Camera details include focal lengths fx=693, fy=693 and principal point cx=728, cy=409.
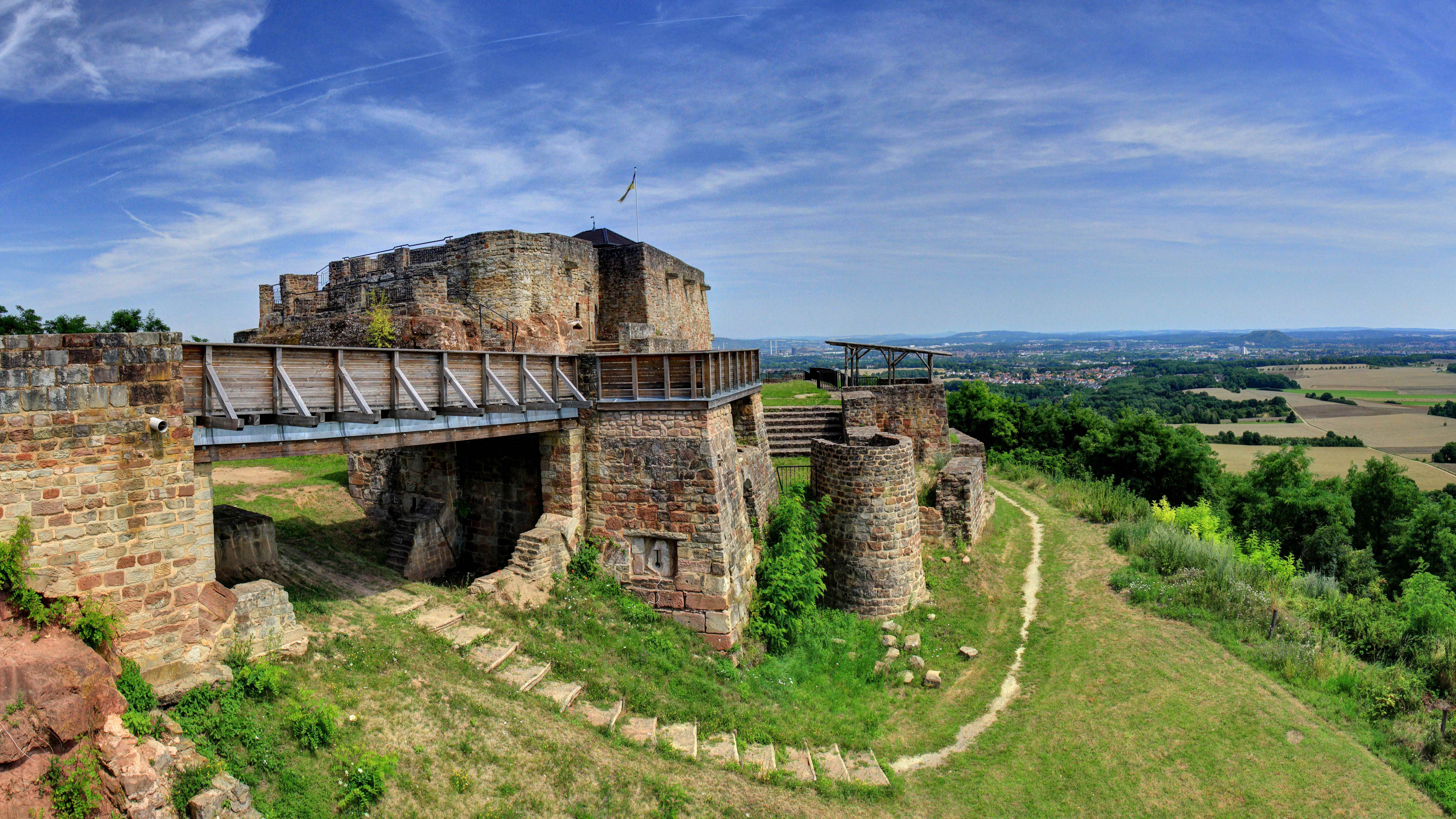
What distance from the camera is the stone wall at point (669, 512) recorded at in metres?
11.5

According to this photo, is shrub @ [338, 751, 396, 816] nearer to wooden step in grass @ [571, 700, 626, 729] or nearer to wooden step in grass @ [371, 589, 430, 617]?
wooden step in grass @ [571, 700, 626, 729]

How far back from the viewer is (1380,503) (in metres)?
25.1

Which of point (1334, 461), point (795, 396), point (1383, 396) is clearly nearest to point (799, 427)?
point (795, 396)

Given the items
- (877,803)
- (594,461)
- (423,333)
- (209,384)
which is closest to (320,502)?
(423,333)

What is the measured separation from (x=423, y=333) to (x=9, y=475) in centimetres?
832

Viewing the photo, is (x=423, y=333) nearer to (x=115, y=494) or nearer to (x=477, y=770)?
(x=115, y=494)

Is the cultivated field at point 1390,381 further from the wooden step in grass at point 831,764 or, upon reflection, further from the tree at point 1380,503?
the wooden step in grass at point 831,764

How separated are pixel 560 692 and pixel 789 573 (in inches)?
210

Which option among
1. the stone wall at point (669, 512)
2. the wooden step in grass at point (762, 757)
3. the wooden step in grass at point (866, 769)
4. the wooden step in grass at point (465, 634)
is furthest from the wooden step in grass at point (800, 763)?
the wooden step in grass at point (465, 634)

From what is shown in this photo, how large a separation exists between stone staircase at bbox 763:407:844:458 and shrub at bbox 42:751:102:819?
1551 centimetres

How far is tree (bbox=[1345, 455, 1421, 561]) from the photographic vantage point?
80.4 feet

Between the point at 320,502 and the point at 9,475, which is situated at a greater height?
the point at 9,475

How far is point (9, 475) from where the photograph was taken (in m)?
6.12

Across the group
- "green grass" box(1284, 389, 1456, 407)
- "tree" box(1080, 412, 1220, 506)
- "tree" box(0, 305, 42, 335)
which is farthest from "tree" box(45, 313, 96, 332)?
"green grass" box(1284, 389, 1456, 407)
